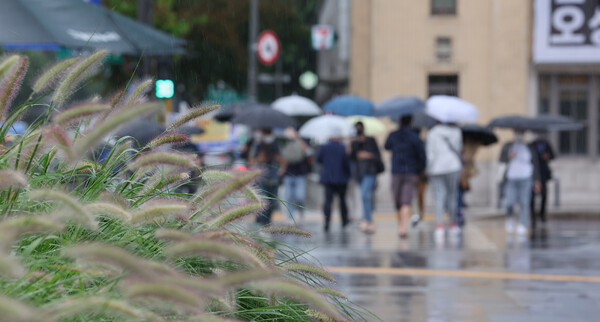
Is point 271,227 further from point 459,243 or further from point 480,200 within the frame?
point 480,200

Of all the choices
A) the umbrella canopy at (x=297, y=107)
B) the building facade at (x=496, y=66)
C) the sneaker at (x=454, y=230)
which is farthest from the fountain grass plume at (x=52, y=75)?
the building facade at (x=496, y=66)

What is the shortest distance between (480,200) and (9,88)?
22815mm

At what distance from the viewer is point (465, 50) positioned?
25.8 metres

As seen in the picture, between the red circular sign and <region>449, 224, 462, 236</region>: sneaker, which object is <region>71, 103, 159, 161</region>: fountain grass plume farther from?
the red circular sign

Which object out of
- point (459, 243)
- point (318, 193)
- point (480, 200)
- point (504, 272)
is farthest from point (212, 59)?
point (504, 272)

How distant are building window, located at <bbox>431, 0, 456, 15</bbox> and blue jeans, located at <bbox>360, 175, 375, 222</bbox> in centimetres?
1058

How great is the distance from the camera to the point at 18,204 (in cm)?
350

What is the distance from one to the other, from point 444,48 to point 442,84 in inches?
36.0

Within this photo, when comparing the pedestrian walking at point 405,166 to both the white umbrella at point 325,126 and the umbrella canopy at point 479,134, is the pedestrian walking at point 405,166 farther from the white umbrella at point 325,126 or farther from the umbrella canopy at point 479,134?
the white umbrella at point 325,126

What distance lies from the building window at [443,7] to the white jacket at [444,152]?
35.8ft

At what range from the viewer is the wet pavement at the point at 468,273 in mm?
8258

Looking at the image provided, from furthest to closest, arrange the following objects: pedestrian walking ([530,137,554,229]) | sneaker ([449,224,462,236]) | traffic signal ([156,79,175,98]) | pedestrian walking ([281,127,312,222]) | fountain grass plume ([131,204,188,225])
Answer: pedestrian walking ([281,127,312,222]) < pedestrian walking ([530,137,554,229]) < sneaker ([449,224,462,236]) < traffic signal ([156,79,175,98]) < fountain grass plume ([131,204,188,225])

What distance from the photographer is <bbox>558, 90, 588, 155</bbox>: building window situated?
25.9 meters

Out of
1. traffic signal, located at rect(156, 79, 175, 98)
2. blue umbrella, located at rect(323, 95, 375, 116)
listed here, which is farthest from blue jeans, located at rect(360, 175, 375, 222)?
traffic signal, located at rect(156, 79, 175, 98)
